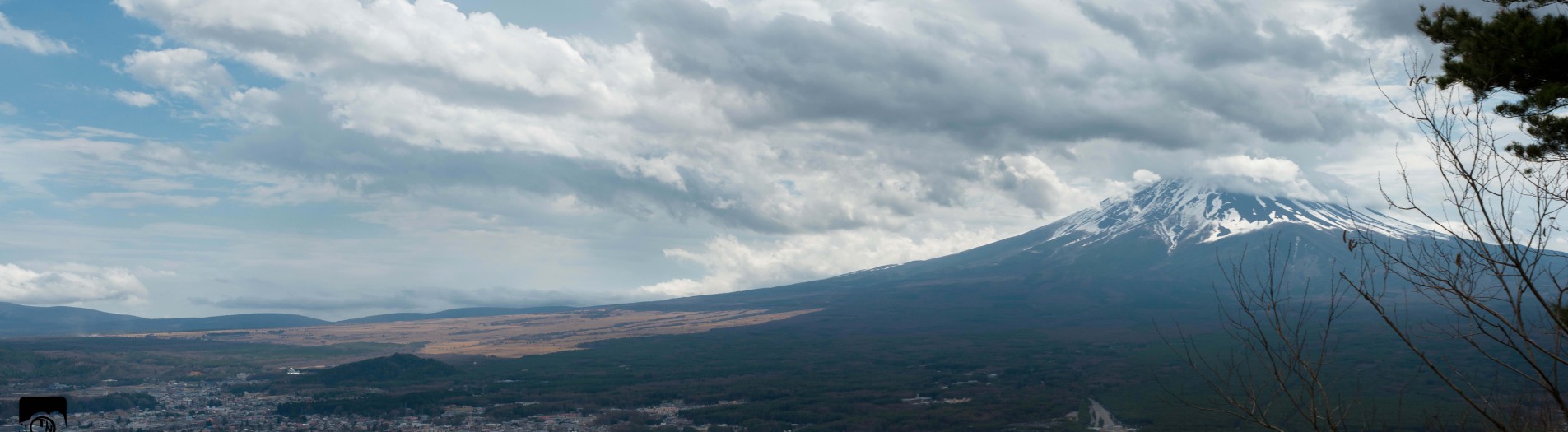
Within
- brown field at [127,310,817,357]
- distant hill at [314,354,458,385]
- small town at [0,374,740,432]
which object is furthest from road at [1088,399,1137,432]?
brown field at [127,310,817,357]

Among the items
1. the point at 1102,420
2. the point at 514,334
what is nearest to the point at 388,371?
the point at 514,334

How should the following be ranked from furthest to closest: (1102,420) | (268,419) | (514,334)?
(514,334) < (268,419) < (1102,420)

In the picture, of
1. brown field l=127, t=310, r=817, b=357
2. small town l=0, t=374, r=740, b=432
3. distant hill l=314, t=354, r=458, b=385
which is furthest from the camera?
brown field l=127, t=310, r=817, b=357

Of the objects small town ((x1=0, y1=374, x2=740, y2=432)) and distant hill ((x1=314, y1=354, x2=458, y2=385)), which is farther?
distant hill ((x1=314, y1=354, x2=458, y2=385))

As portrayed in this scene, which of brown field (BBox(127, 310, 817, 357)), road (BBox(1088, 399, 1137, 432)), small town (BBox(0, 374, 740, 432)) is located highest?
brown field (BBox(127, 310, 817, 357))

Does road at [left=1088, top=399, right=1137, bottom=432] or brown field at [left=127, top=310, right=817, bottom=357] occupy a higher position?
brown field at [left=127, top=310, right=817, bottom=357]

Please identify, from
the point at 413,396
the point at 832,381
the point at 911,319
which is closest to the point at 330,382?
the point at 413,396

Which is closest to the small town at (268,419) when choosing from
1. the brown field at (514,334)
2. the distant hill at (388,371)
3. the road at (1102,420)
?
the distant hill at (388,371)

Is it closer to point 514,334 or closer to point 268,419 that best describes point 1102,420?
point 268,419

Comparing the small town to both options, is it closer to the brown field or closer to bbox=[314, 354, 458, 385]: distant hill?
bbox=[314, 354, 458, 385]: distant hill

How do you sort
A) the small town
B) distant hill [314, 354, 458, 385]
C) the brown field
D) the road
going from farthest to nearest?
the brown field < distant hill [314, 354, 458, 385] < the small town < the road

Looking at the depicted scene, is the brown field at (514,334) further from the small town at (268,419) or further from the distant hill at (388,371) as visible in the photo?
the small town at (268,419)
